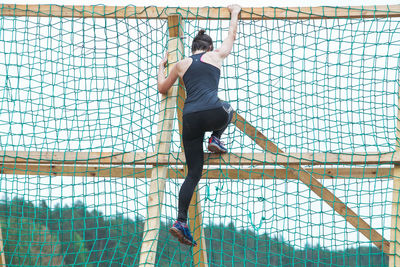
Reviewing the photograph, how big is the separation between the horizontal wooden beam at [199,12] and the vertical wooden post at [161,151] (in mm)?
164

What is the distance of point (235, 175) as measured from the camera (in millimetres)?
5578

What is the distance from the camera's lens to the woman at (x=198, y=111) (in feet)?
14.3

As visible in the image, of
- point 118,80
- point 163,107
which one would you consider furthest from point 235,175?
point 118,80

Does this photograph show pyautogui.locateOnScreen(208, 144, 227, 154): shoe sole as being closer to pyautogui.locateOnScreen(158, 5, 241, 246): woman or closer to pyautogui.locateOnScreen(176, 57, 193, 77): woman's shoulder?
pyautogui.locateOnScreen(158, 5, 241, 246): woman

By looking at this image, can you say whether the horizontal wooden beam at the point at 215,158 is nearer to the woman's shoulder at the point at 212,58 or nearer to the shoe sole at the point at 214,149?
the shoe sole at the point at 214,149

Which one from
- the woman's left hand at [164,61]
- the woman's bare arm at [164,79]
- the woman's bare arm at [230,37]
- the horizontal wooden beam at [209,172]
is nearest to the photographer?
the woman's bare arm at [230,37]

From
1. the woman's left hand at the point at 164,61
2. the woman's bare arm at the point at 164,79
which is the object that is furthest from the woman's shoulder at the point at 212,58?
the woman's left hand at the point at 164,61

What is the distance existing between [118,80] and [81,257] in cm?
1371

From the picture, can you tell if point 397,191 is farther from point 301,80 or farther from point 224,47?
point 224,47

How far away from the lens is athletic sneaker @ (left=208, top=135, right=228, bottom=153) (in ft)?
15.0

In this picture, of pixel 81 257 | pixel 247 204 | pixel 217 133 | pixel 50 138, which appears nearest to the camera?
pixel 217 133

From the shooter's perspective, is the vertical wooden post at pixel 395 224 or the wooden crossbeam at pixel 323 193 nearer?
the vertical wooden post at pixel 395 224

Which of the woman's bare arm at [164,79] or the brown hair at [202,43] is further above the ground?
the brown hair at [202,43]

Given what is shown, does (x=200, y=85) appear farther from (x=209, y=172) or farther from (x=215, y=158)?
(x=209, y=172)
